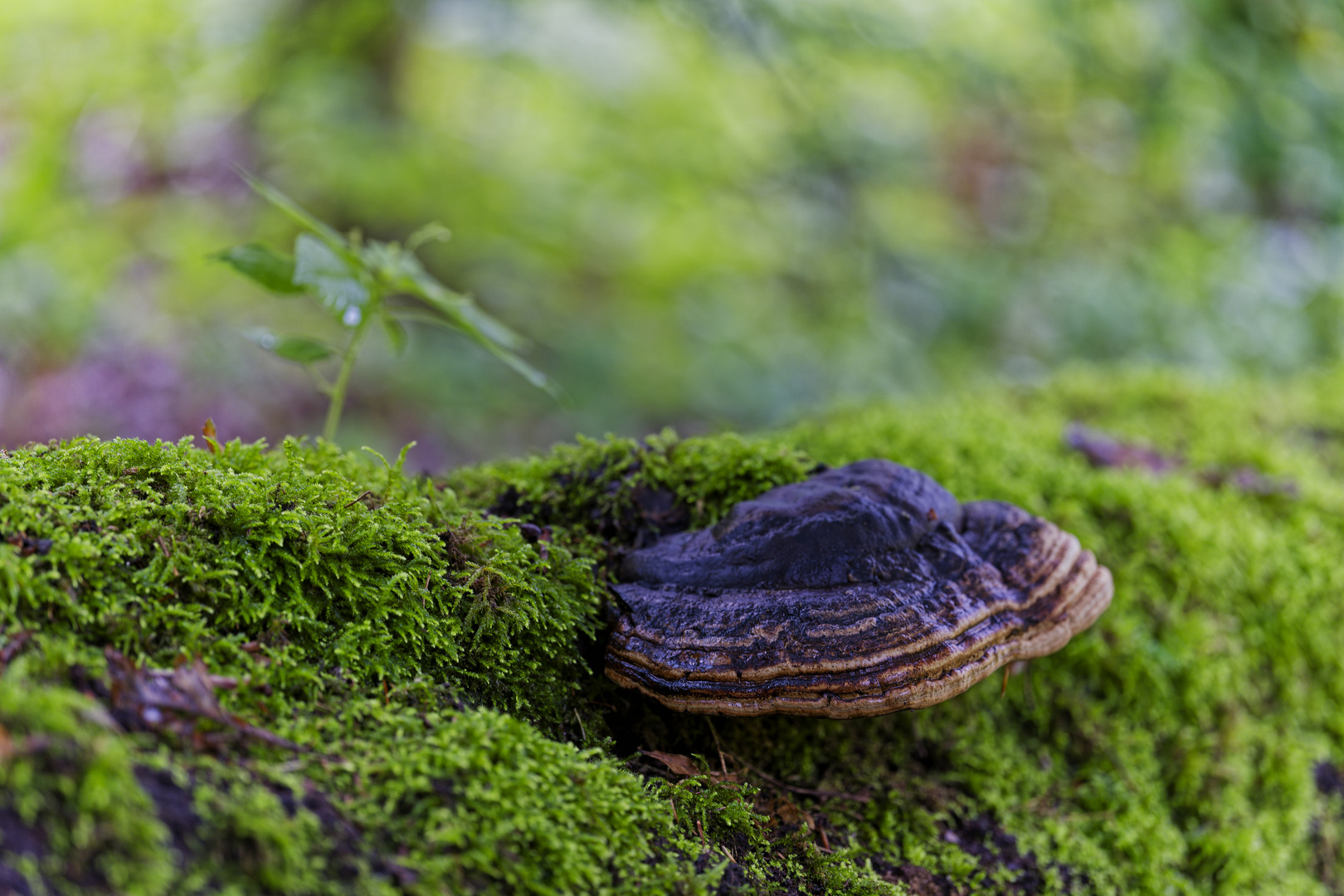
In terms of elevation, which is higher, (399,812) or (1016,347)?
(399,812)

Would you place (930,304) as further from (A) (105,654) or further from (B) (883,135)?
(A) (105,654)

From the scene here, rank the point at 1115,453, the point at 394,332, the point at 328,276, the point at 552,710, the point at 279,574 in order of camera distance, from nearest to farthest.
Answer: the point at 279,574, the point at 552,710, the point at 328,276, the point at 394,332, the point at 1115,453

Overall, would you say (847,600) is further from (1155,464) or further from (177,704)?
(1155,464)

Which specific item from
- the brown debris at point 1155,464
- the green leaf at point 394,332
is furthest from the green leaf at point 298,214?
the brown debris at point 1155,464

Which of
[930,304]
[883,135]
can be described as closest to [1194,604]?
[930,304]

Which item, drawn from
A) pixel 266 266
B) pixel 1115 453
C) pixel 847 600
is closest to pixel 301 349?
pixel 266 266
